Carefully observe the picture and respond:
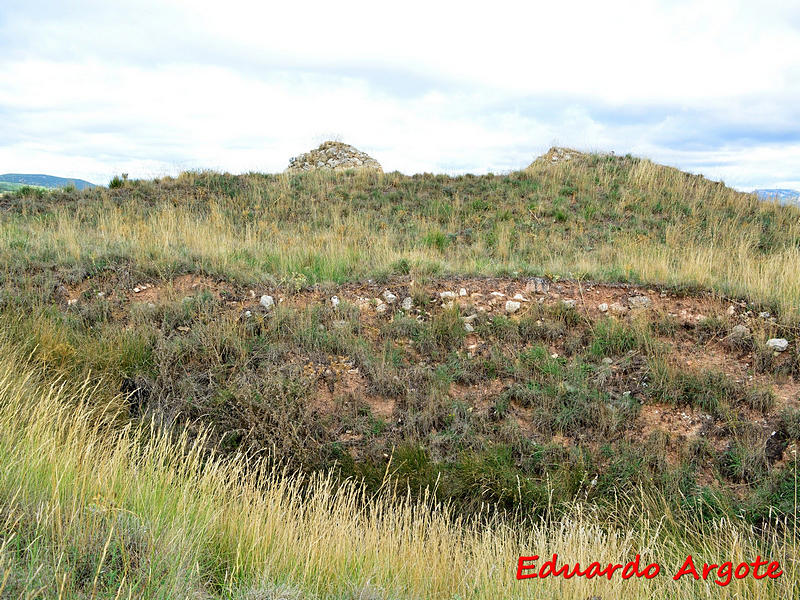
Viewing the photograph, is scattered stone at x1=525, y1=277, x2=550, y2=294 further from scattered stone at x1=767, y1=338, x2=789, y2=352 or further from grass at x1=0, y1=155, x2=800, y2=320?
scattered stone at x1=767, y1=338, x2=789, y2=352

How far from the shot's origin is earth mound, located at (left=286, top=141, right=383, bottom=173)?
75.9 ft

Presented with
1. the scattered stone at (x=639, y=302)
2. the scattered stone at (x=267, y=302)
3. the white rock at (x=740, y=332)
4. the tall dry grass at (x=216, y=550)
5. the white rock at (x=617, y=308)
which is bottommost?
the tall dry grass at (x=216, y=550)

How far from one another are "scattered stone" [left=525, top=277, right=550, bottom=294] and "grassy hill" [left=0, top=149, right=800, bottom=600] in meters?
0.05

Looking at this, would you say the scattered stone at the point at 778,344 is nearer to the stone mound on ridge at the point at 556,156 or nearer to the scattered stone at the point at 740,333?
the scattered stone at the point at 740,333

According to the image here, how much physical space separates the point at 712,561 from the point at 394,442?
281 centimetres

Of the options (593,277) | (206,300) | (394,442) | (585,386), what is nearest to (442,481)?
(394,442)

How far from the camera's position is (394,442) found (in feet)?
17.4

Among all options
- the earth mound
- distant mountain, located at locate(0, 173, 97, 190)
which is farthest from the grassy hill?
the earth mound

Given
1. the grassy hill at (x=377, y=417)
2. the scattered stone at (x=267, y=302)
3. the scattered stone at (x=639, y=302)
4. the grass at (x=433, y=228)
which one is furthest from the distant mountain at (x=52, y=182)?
the scattered stone at (x=639, y=302)

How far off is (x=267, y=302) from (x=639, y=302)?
4.98 m

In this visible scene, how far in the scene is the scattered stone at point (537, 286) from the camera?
295 inches

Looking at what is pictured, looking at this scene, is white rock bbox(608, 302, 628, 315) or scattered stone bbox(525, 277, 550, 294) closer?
white rock bbox(608, 302, 628, 315)

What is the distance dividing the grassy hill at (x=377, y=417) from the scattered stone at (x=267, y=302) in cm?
17

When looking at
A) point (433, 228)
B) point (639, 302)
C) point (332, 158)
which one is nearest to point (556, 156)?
point (332, 158)
